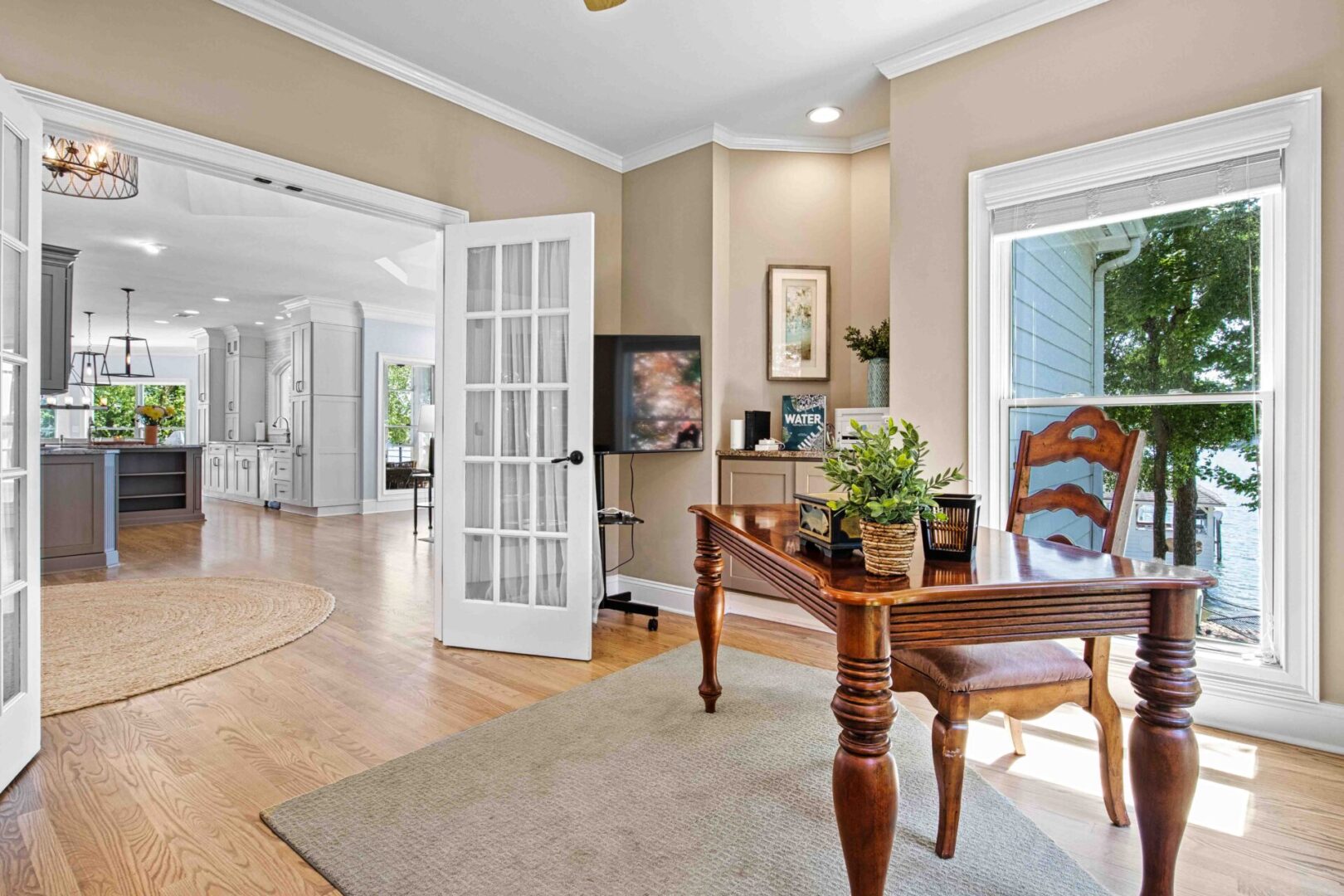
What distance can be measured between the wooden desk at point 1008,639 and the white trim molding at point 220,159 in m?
2.71

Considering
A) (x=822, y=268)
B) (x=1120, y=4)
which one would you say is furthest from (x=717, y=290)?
(x=1120, y=4)

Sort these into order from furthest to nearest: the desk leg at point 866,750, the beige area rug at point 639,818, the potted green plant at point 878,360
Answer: the potted green plant at point 878,360, the beige area rug at point 639,818, the desk leg at point 866,750

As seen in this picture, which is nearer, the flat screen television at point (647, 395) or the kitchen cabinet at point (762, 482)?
the kitchen cabinet at point (762, 482)

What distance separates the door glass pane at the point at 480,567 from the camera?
336cm

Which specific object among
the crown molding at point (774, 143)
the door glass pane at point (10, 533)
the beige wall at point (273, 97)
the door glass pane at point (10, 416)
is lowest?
the door glass pane at point (10, 533)

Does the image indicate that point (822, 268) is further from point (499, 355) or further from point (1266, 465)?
point (1266, 465)

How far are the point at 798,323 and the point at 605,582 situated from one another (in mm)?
1952

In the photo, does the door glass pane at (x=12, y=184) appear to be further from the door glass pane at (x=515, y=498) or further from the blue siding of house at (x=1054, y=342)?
the blue siding of house at (x=1054, y=342)

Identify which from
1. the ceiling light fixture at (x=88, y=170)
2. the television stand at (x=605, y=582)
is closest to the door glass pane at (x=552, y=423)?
the television stand at (x=605, y=582)

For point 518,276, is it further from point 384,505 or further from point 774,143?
point 384,505

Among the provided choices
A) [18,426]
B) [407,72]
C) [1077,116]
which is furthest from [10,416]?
[1077,116]

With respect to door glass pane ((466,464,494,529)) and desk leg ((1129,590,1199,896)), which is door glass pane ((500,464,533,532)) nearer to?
door glass pane ((466,464,494,529))

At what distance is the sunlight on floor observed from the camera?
190 centimetres

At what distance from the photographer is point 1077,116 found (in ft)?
8.94
